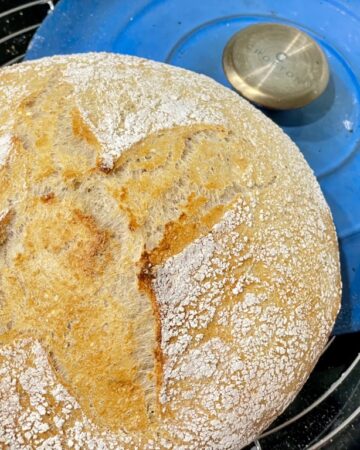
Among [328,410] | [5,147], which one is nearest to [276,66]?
[5,147]

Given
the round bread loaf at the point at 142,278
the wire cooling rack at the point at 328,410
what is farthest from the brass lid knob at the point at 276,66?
the wire cooling rack at the point at 328,410

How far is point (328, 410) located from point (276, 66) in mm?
849

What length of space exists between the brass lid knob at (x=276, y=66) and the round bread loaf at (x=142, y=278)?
1.25 feet

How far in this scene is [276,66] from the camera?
1.33 metres

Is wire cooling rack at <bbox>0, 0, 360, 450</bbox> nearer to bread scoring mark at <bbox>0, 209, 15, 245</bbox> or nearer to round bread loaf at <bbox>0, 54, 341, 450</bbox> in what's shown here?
round bread loaf at <bbox>0, 54, 341, 450</bbox>

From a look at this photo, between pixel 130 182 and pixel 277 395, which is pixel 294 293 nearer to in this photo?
pixel 277 395

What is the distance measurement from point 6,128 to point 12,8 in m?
1.02

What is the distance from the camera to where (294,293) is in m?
0.92

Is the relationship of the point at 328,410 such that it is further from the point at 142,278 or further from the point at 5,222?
the point at 5,222

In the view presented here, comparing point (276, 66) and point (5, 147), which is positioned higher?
point (5, 147)

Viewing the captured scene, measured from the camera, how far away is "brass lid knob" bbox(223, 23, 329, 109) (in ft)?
4.26

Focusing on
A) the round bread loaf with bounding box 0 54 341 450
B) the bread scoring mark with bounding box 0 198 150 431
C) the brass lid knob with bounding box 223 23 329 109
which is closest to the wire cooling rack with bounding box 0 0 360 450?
the round bread loaf with bounding box 0 54 341 450

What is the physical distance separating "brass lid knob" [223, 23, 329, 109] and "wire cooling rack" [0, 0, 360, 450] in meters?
0.60

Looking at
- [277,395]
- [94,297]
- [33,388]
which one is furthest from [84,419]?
[277,395]
